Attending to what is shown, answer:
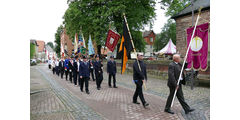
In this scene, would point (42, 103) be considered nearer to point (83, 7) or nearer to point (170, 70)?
point (170, 70)

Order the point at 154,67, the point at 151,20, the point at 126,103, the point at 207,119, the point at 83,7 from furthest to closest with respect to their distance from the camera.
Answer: the point at 151,20, the point at 83,7, the point at 154,67, the point at 126,103, the point at 207,119

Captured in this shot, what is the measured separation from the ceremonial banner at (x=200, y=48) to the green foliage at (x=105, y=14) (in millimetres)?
12124

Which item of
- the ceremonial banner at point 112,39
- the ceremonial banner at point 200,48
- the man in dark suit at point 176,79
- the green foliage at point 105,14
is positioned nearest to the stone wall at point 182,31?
the green foliage at point 105,14

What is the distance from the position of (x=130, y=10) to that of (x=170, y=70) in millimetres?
16132

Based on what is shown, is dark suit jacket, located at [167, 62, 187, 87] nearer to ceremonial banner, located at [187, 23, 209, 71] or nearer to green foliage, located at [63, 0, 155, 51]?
ceremonial banner, located at [187, 23, 209, 71]

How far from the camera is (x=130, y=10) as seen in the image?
20.0 metres

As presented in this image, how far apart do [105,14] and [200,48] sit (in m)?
13.2

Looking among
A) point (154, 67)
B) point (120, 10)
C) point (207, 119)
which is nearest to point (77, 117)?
point (207, 119)

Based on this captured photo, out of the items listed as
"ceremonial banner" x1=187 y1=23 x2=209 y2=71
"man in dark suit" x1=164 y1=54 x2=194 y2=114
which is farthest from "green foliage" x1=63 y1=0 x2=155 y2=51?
"man in dark suit" x1=164 y1=54 x2=194 y2=114

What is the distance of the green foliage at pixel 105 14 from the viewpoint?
63.6 feet

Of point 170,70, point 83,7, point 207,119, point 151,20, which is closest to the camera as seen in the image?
point 207,119

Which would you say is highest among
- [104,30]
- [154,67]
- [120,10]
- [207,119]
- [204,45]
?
[120,10]

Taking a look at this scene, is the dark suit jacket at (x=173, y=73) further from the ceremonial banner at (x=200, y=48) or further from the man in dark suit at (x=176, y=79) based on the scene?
the ceremonial banner at (x=200, y=48)

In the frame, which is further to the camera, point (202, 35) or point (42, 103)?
point (202, 35)
